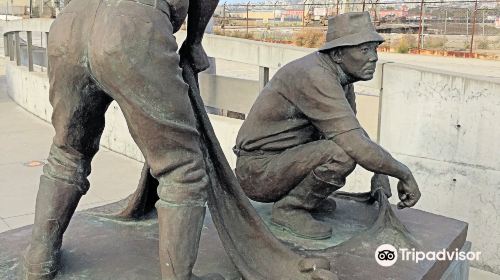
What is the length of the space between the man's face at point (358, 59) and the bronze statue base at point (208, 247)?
0.76 meters

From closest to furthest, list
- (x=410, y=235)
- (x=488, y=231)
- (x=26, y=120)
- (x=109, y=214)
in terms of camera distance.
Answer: (x=410, y=235) → (x=109, y=214) → (x=488, y=231) → (x=26, y=120)

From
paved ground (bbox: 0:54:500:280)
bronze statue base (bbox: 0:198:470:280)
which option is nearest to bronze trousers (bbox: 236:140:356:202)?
bronze statue base (bbox: 0:198:470:280)

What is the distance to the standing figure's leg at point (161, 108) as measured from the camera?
1.93 m

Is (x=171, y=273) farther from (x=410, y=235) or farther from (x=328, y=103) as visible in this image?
(x=410, y=235)

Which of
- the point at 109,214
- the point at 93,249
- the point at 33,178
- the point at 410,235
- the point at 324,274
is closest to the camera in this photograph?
the point at 324,274

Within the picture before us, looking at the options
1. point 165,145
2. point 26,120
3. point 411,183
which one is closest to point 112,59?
point 165,145

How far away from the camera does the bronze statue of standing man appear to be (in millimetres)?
1942

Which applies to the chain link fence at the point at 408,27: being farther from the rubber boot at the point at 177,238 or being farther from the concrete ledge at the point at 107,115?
the rubber boot at the point at 177,238

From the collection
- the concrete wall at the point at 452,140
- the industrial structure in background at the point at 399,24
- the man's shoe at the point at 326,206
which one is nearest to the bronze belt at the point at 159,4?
the man's shoe at the point at 326,206

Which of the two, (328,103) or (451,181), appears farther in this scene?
(451,181)

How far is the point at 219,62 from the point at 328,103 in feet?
27.4

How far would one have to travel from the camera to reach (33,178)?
229 inches

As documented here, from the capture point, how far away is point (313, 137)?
296 cm

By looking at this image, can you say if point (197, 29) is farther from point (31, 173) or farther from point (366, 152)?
point (31, 173)
